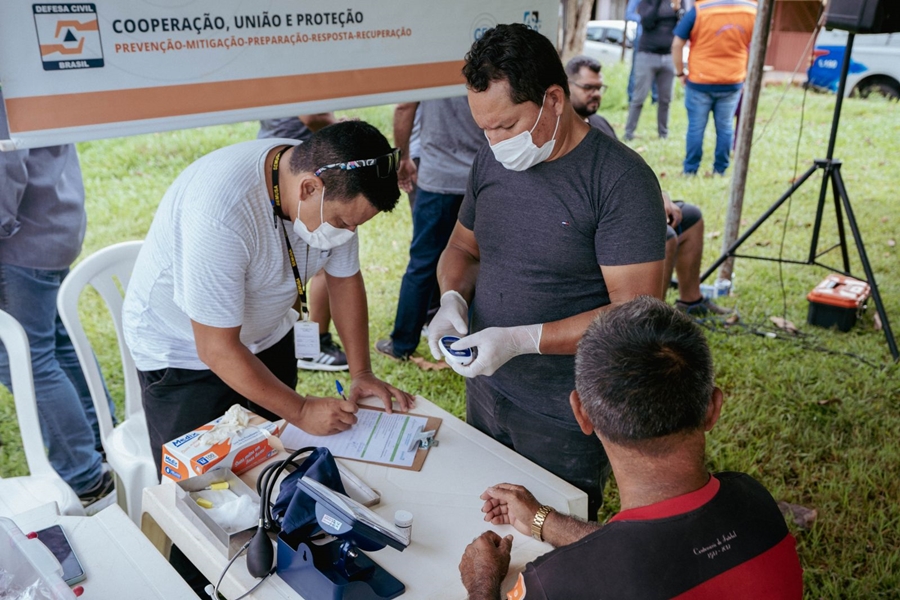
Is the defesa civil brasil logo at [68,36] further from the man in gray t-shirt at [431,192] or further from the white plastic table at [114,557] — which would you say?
the man in gray t-shirt at [431,192]

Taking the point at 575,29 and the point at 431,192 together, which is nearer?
the point at 431,192

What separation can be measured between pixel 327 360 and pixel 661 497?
2.98m

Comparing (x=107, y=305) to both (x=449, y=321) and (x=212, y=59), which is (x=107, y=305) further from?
(x=449, y=321)

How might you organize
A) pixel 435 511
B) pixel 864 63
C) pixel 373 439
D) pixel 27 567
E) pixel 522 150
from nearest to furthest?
pixel 27 567 < pixel 435 511 < pixel 522 150 < pixel 373 439 < pixel 864 63

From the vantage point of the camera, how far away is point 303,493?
152 centimetres

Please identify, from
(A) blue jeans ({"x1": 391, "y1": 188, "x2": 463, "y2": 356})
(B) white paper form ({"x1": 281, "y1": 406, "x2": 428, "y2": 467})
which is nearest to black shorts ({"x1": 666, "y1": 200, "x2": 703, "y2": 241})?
(A) blue jeans ({"x1": 391, "y1": 188, "x2": 463, "y2": 356})

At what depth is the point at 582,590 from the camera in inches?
49.2

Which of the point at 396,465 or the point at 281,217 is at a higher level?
the point at 281,217

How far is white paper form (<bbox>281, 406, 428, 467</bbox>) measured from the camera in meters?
1.98

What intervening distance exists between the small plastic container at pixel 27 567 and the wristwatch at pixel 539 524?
37.4 inches

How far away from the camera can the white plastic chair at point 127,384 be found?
2557 millimetres

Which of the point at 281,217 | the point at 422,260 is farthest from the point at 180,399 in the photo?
the point at 422,260

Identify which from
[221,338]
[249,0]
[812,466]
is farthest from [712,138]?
[221,338]

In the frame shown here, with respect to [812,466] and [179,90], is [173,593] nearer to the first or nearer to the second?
[179,90]
